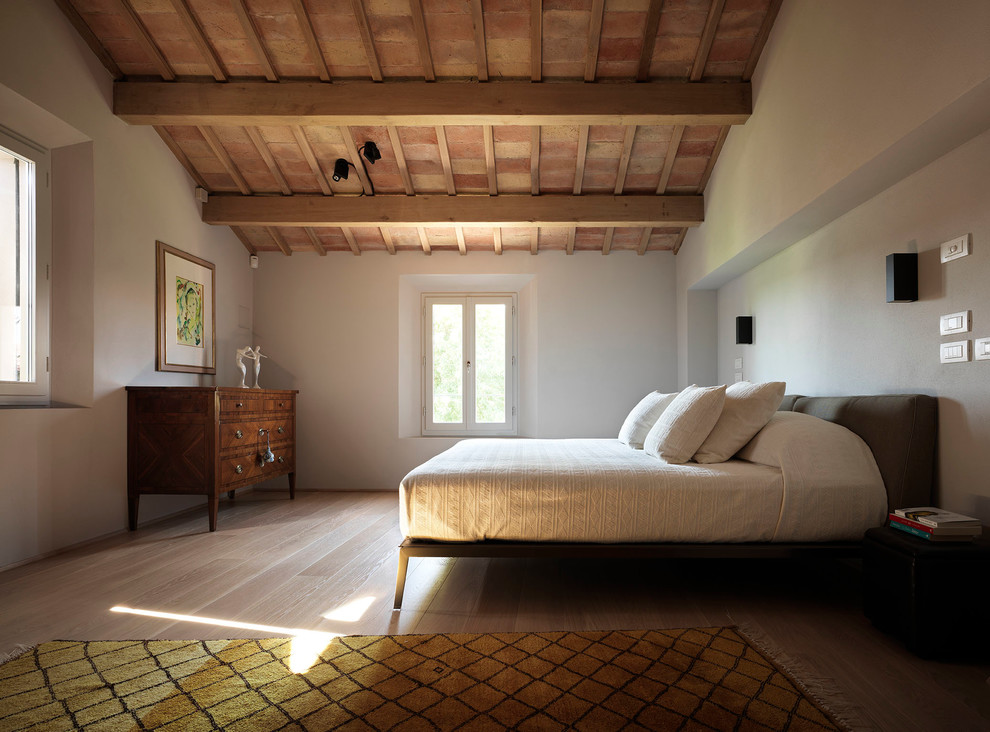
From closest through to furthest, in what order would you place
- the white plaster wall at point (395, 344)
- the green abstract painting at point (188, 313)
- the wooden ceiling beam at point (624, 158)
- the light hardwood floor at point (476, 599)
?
the light hardwood floor at point (476, 599) → the wooden ceiling beam at point (624, 158) → the green abstract painting at point (188, 313) → the white plaster wall at point (395, 344)

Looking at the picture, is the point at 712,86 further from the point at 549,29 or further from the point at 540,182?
the point at 540,182

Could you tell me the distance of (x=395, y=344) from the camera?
234 inches

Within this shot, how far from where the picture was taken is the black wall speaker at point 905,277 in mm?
2697

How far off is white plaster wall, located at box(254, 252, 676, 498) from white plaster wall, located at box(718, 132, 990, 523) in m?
1.76

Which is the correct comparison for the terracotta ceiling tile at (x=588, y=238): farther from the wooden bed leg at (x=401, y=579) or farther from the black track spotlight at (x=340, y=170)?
the wooden bed leg at (x=401, y=579)

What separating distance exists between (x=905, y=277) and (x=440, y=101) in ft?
9.08

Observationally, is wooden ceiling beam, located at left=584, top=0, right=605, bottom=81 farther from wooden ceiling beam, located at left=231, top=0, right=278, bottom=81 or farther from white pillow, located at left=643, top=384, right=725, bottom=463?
white pillow, located at left=643, top=384, right=725, bottom=463

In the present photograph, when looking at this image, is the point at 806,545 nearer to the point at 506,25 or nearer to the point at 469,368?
the point at 506,25

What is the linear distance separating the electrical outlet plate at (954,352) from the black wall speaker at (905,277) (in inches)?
10.7

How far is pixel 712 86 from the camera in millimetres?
3930

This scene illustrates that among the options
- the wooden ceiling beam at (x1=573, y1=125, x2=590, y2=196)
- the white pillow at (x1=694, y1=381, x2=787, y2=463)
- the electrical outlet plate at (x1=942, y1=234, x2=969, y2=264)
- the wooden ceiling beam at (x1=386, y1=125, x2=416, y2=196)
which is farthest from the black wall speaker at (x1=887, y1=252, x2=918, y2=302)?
the wooden ceiling beam at (x1=386, y1=125, x2=416, y2=196)

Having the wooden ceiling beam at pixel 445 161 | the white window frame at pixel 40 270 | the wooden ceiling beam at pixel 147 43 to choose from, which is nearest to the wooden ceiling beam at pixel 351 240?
the wooden ceiling beam at pixel 445 161

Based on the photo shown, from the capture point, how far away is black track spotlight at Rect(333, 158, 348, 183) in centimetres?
459

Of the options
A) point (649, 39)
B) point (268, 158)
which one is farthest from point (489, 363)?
point (649, 39)
